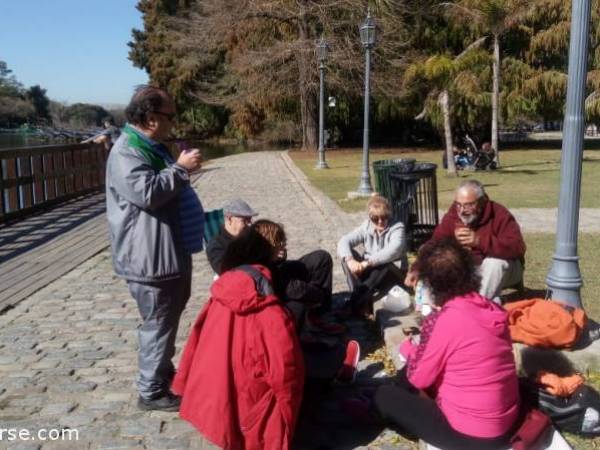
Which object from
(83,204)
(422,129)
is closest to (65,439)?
(83,204)

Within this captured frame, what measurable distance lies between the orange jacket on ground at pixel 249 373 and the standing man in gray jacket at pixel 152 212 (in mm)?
507

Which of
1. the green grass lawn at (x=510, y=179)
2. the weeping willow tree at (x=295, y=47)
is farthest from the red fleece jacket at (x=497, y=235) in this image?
the weeping willow tree at (x=295, y=47)

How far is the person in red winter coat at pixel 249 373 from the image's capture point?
3.29 meters

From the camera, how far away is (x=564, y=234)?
181 inches

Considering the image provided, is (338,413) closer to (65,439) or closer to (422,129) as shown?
(65,439)

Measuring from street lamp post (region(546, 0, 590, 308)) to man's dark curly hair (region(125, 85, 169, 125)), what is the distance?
101 inches

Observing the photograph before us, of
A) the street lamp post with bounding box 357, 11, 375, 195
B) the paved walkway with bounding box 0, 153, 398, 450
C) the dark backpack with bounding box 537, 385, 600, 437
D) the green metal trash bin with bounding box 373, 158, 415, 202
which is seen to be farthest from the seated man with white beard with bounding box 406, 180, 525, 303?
the street lamp post with bounding box 357, 11, 375, 195

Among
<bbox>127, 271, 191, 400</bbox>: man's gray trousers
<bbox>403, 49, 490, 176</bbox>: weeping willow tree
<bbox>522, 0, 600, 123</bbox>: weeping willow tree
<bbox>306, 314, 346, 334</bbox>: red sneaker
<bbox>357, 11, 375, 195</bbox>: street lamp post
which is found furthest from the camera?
<bbox>522, 0, 600, 123</bbox>: weeping willow tree

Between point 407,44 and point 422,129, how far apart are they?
26.4ft

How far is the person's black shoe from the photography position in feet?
13.2

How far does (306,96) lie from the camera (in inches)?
1345

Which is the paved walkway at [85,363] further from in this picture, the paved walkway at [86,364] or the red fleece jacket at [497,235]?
the red fleece jacket at [497,235]

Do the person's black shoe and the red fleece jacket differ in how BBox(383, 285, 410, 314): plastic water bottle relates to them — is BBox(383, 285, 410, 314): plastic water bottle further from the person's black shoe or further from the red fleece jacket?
the person's black shoe

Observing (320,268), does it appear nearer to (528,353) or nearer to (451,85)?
(528,353)
